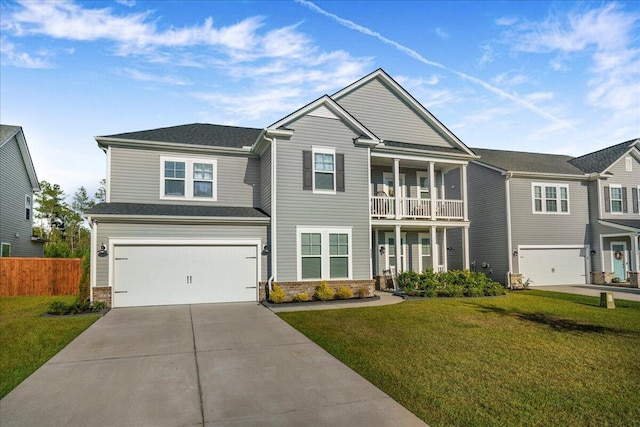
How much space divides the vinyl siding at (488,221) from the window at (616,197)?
22.1ft

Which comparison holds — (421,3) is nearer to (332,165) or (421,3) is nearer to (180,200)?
(332,165)

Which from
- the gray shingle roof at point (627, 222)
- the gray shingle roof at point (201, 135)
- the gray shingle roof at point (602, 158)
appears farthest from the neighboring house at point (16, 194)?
the gray shingle roof at point (627, 222)

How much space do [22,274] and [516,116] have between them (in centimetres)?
2208

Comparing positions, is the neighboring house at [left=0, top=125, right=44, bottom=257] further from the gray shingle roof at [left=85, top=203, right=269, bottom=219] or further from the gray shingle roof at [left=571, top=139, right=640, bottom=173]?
the gray shingle roof at [left=571, top=139, right=640, bottom=173]

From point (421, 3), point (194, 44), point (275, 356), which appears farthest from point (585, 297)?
point (194, 44)

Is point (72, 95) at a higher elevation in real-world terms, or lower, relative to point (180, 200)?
higher

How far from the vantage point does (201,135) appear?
15.2 metres

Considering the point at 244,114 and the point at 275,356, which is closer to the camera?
the point at 275,356

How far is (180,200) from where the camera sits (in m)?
13.9

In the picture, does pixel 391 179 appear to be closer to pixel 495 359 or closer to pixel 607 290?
pixel 607 290

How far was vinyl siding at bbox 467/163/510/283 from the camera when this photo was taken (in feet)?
61.8

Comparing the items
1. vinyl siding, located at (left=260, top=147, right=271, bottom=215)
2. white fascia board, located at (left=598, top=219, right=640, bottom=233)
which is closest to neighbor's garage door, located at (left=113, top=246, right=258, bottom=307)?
vinyl siding, located at (left=260, top=147, right=271, bottom=215)

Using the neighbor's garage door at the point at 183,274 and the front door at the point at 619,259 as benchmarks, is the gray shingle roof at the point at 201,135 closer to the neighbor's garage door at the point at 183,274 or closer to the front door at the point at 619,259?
the neighbor's garage door at the point at 183,274

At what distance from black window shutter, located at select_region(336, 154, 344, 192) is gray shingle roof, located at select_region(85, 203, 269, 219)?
9.24 feet
